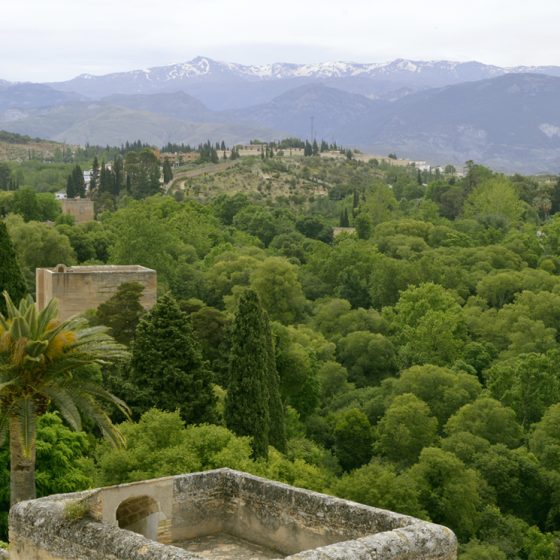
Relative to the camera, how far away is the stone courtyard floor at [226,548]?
10.4 metres

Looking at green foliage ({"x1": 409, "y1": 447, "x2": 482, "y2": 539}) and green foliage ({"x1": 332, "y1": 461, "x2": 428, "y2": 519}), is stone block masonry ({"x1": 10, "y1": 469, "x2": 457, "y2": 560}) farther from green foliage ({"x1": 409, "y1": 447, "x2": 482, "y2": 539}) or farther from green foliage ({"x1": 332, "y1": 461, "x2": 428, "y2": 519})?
green foliage ({"x1": 409, "y1": 447, "x2": 482, "y2": 539})

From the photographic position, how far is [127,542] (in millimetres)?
9078

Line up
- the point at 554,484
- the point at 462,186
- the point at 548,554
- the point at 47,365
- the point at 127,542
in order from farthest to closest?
the point at 462,186
the point at 554,484
the point at 548,554
the point at 47,365
the point at 127,542

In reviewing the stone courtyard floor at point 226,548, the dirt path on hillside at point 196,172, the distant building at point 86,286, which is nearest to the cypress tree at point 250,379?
the distant building at point 86,286

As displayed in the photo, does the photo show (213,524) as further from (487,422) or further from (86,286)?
(487,422)

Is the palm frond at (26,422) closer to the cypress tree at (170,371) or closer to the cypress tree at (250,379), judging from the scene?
the cypress tree at (170,371)

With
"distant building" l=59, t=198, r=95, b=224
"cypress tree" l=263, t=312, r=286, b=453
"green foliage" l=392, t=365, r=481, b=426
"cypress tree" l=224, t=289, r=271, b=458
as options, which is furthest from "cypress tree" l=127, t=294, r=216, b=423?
"distant building" l=59, t=198, r=95, b=224

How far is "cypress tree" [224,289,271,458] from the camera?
3578 centimetres

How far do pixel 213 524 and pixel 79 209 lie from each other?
277ft

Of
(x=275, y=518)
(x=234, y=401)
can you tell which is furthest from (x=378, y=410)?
(x=275, y=518)

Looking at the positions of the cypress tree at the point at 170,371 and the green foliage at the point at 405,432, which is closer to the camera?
the cypress tree at the point at 170,371

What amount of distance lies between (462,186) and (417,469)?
8548 cm

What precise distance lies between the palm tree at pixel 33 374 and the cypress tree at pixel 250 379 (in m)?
14.4

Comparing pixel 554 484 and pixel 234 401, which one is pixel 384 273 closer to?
pixel 554 484
